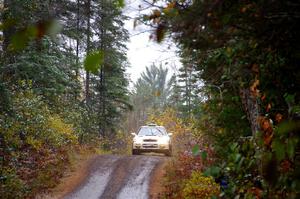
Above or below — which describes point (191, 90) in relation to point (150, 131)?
above

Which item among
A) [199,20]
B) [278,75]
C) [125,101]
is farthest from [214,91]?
[125,101]

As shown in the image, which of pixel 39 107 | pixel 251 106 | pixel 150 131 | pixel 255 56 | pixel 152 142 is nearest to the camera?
pixel 255 56

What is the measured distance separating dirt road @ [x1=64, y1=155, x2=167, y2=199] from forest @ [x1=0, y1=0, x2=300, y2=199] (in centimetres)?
84

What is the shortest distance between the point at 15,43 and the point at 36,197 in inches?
445

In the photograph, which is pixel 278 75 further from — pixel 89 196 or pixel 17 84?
pixel 17 84

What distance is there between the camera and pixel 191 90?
1258 cm

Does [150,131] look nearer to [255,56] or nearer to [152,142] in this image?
[152,142]

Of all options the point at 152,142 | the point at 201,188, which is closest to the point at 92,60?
the point at 201,188

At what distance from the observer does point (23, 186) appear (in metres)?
12.6

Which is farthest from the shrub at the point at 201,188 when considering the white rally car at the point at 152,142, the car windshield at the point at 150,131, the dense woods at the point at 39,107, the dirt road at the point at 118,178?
the car windshield at the point at 150,131

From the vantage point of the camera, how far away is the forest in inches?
124

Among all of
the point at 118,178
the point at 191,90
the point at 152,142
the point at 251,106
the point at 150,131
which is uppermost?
the point at 191,90

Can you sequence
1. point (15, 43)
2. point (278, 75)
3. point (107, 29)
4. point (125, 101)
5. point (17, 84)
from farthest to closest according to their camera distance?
point (125, 101), point (107, 29), point (17, 84), point (278, 75), point (15, 43)

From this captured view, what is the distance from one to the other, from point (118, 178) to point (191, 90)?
14.2 ft
